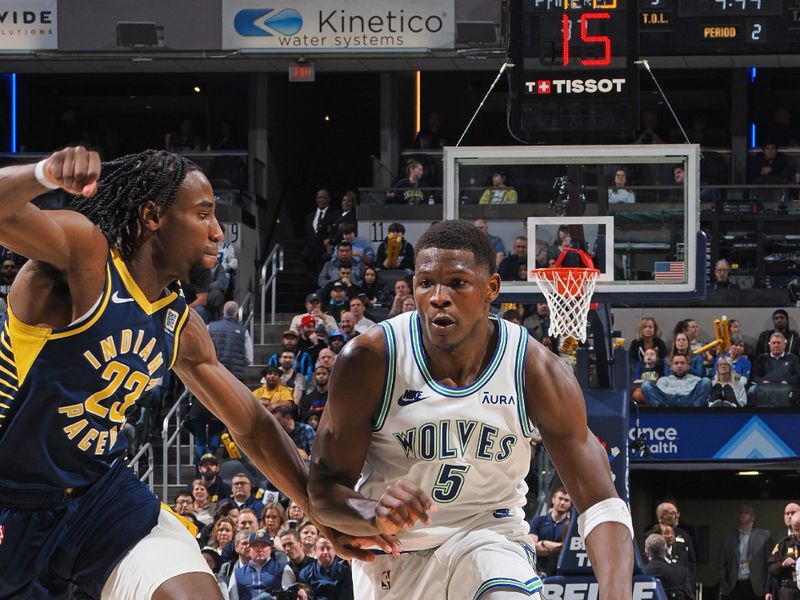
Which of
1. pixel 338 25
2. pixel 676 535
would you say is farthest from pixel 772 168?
pixel 676 535

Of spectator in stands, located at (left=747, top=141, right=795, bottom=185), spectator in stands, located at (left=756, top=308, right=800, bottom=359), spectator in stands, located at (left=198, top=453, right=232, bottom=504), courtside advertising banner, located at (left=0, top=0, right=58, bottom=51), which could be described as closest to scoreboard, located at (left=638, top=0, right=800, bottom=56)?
spectator in stands, located at (left=756, top=308, right=800, bottom=359)

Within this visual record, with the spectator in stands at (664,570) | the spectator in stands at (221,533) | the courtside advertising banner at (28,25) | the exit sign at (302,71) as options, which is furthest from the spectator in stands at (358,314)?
the courtside advertising banner at (28,25)

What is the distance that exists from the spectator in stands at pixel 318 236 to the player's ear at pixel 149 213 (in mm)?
13097

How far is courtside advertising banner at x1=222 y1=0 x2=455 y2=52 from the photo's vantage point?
61.2 feet

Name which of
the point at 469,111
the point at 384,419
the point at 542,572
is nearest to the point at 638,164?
the point at 542,572

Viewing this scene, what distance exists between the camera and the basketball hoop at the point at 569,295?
33.0 feet

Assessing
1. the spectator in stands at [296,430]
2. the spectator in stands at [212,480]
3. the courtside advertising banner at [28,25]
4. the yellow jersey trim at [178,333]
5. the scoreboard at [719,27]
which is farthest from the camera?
the courtside advertising banner at [28,25]

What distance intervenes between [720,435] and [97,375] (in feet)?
33.7

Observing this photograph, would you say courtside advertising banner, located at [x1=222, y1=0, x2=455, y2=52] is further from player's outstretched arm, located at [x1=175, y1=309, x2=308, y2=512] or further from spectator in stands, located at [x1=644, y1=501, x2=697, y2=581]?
player's outstretched arm, located at [x1=175, y1=309, x2=308, y2=512]

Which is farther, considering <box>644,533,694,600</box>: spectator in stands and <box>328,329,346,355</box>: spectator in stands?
<box>328,329,346,355</box>: spectator in stands

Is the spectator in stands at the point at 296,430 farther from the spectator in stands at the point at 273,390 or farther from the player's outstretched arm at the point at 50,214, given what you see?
the player's outstretched arm at the point at 50,214

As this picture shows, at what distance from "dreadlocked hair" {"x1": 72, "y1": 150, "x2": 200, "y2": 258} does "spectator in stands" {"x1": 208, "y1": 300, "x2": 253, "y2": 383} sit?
10.0m

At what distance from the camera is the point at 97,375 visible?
4.51 meters

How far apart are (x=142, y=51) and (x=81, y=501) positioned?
15.4 metres
